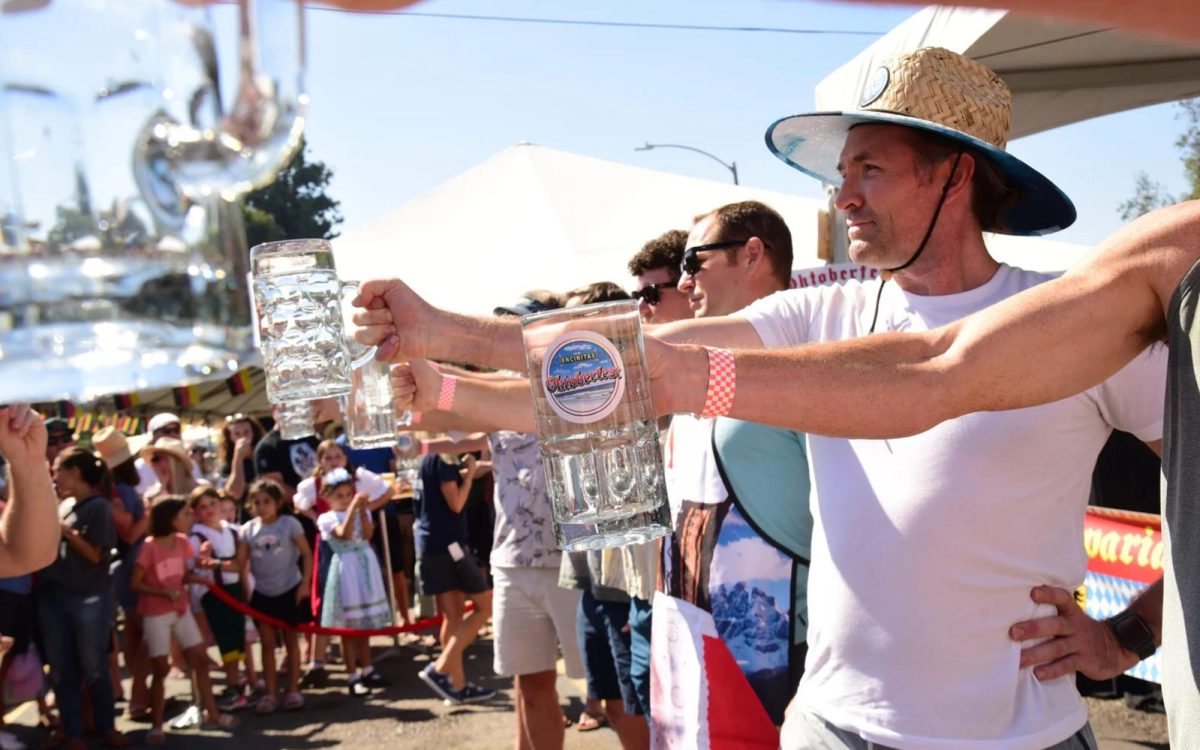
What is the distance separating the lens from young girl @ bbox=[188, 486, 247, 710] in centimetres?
891

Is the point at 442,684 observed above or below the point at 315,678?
above

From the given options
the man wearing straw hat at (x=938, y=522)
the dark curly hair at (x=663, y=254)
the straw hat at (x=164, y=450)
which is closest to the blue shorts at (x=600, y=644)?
the dark curly hair at (x=663, y=254)

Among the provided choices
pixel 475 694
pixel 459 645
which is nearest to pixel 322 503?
pixel 459 645

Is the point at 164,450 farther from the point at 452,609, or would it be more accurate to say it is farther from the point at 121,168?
the point at 121,168

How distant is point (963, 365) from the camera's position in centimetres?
174

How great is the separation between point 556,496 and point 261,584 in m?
7.85

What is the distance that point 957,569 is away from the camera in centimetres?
227

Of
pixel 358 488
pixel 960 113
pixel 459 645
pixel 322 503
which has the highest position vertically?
pixel 960 113

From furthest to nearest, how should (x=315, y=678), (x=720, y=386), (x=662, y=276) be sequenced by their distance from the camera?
(x=315, y=678) < (x=662, y=276) < (x=720, y=386)

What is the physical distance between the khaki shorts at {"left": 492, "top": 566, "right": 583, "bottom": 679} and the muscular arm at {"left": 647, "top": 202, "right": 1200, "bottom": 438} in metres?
4.03

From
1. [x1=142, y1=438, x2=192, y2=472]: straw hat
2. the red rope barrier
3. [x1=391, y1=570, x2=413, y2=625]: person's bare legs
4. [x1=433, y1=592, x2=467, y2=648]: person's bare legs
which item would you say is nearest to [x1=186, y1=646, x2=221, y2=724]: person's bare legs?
the red rope barrier

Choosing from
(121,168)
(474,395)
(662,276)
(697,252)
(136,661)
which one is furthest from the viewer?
(136,661)

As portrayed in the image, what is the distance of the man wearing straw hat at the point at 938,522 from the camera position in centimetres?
225

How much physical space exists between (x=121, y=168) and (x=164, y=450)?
11.3 m
